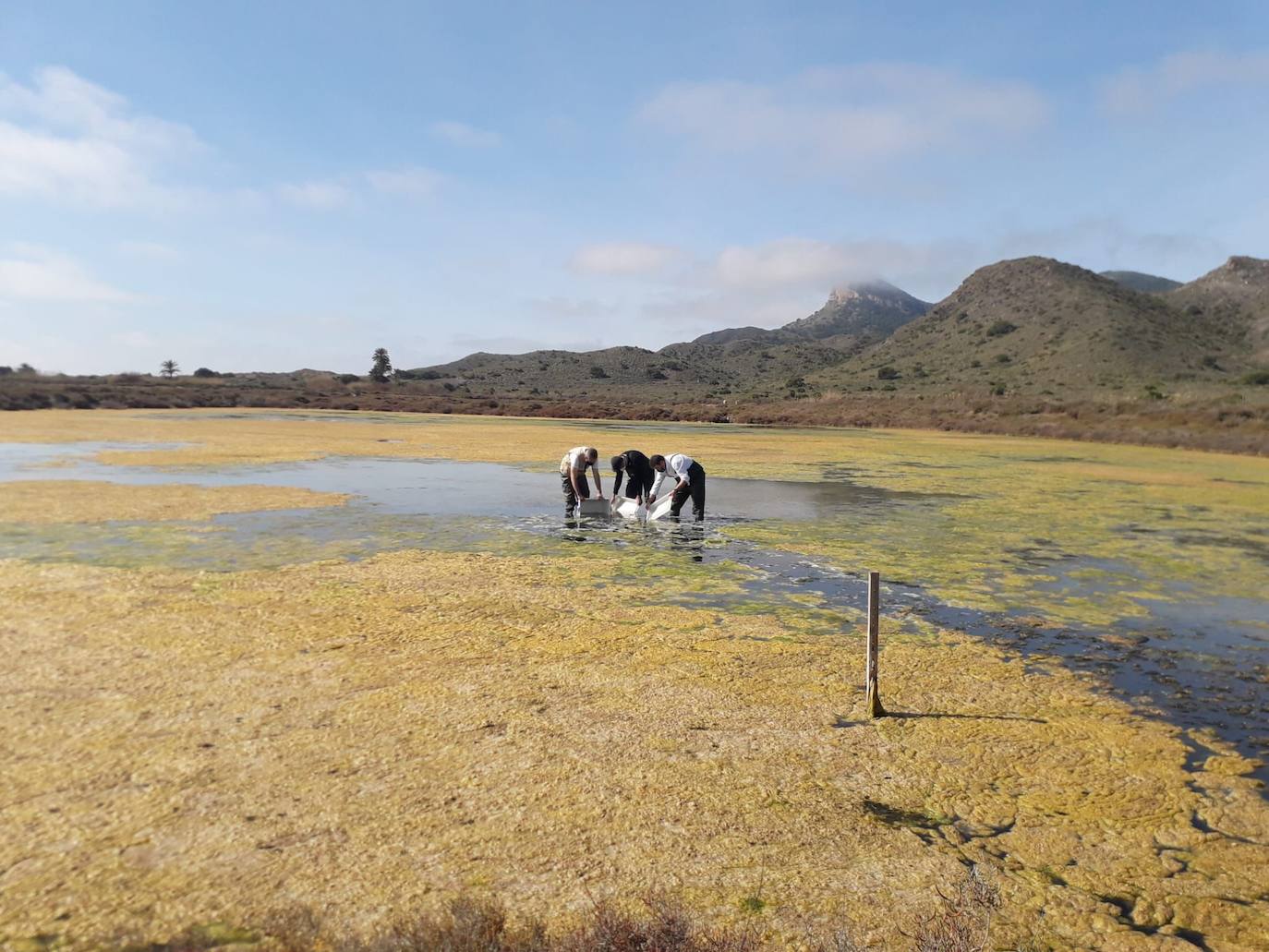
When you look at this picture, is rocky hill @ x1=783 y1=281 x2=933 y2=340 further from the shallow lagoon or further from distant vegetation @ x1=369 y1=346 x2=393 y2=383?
the shallow lagoon

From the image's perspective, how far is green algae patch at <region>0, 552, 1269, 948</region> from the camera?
3424 millimetres

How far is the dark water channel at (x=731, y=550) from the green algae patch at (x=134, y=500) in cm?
69

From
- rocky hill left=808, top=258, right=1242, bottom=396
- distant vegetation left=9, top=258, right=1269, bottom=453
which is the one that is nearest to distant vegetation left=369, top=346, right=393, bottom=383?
distant vegetation left=9, top=258, right=1269, bottom=453

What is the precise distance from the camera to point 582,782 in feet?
14.4

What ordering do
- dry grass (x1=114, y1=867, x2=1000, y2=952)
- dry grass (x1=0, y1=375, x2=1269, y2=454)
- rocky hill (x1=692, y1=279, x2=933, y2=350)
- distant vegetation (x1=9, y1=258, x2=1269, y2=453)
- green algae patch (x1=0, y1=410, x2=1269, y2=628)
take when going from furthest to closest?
rocky hill (x1=692, y1=279, x2=933, y2=350) < distant vegetation (x1=9, y1=258, x2=1269, y2=453) < dry grass (x1=0, y1=375, x2=1269, y2=454) < green algae patch (x1=0, y1=410, x2=1269, y2=628) < dry grass (x1=114, y1=867, x2=1000, y2=952)

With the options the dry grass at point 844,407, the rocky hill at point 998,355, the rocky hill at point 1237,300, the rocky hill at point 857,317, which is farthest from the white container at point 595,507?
the rocky hill at point 857,317

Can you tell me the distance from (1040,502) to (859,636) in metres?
12.2

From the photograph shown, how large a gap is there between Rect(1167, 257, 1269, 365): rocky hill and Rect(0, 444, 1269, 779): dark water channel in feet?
258

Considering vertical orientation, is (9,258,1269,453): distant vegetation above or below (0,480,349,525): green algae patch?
above

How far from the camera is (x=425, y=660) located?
20.9ft

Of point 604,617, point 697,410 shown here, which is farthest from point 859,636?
point 697,410

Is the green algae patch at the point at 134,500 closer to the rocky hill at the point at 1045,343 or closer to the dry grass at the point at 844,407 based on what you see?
the dry grass at the point at 844,407

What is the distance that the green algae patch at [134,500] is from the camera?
41.9 ft

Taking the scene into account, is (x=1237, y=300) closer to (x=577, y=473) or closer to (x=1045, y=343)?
(x=1045, y=343)
